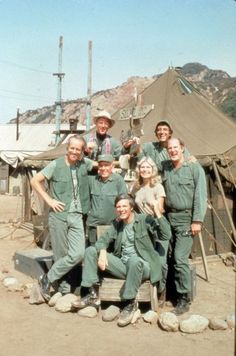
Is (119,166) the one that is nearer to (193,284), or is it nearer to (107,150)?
(107,150)

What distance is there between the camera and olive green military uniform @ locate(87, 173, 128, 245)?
5.26m

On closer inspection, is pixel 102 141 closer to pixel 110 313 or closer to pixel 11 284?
pixel 110 313

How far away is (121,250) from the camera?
5023 millimetres

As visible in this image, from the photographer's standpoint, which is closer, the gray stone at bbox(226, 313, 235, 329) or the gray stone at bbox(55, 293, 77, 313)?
the gray stone at bbox(226, 313, 235, 329)

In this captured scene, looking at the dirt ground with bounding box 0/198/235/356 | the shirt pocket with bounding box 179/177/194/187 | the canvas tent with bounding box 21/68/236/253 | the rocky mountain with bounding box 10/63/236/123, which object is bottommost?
the dirt ground with bounding box 0/198/235/356

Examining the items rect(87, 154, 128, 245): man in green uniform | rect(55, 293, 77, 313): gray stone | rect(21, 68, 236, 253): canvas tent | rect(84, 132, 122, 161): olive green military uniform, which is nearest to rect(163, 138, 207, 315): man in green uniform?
rect(87, 154, 128, 245): man in green uniform

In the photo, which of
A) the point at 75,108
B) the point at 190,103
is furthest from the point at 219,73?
the point at 190,103

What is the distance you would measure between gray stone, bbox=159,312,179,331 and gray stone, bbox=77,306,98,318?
75 centimetres

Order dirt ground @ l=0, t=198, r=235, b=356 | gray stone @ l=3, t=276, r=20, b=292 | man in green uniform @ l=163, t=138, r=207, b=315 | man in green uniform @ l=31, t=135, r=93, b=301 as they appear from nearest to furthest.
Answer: dirt ground @ l=0, t=198, r=235, b=356 → man in green uniform @ l=163, t=138, r=207, b=315 → man in green uniform @ l=31, t=135, r=93, b=301 → gray stone @ l=3, t=276, r=20, b=292

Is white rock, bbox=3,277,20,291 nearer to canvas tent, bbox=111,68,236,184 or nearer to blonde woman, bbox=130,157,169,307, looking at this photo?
blonde woman, bbox=130,157,169,307

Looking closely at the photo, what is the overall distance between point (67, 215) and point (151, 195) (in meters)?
1.00

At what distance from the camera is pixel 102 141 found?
568 centimetres

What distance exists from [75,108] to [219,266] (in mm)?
78904

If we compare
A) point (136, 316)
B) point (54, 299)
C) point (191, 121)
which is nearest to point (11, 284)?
point (54, 299)
